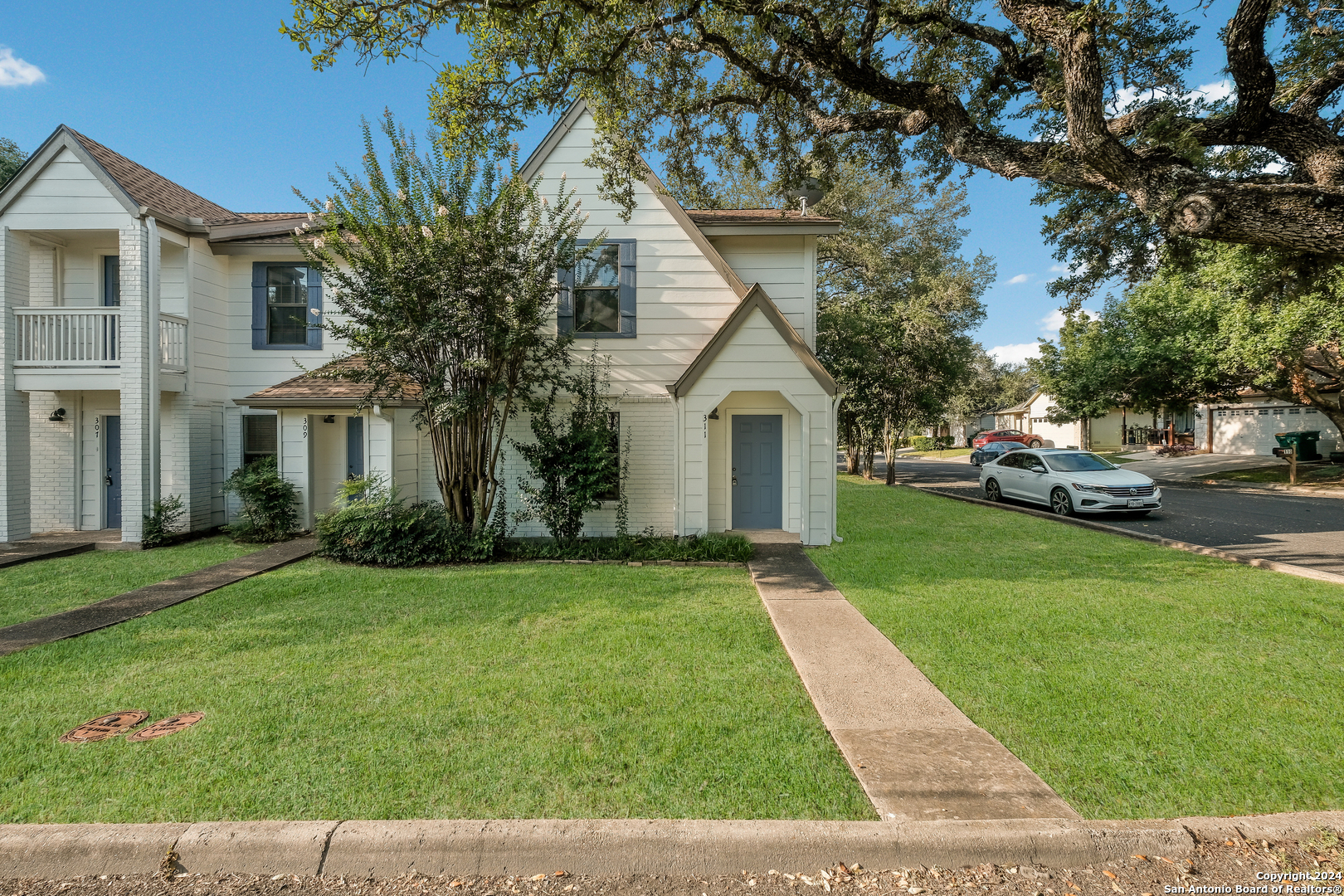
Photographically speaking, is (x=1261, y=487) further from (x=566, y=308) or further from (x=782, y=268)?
(x=566, y=308)

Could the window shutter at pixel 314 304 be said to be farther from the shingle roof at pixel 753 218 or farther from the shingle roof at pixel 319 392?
the shingle roof at pixel 753 218

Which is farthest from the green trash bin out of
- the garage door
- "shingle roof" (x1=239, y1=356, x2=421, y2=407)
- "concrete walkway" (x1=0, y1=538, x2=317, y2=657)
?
"concrete walkway" (x1=0, y1=538, x2=317, y2=657)

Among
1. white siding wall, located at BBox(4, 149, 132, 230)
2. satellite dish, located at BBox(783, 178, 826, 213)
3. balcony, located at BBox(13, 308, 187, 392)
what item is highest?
satellite dish, located at BBox(783, 178, 826, 213)

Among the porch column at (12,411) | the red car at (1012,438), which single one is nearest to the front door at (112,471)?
the porch column at (12,411)

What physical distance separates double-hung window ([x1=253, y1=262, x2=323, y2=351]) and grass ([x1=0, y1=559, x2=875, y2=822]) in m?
7.08

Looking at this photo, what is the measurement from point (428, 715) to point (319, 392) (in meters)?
8.59

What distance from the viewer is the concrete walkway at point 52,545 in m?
9.34

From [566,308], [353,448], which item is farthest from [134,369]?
[566,308]

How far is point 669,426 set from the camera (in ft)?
35.9

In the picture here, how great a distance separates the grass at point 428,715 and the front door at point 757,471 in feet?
14.6

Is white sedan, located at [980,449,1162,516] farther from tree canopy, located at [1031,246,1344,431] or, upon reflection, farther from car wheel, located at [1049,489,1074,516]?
tree canopy, located at [1031,246,1344,431]

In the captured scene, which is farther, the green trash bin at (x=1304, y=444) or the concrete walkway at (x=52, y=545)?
the green trash bin at (x=1304, y=444)

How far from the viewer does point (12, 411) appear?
10430 mm

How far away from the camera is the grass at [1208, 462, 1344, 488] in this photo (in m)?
20.2
